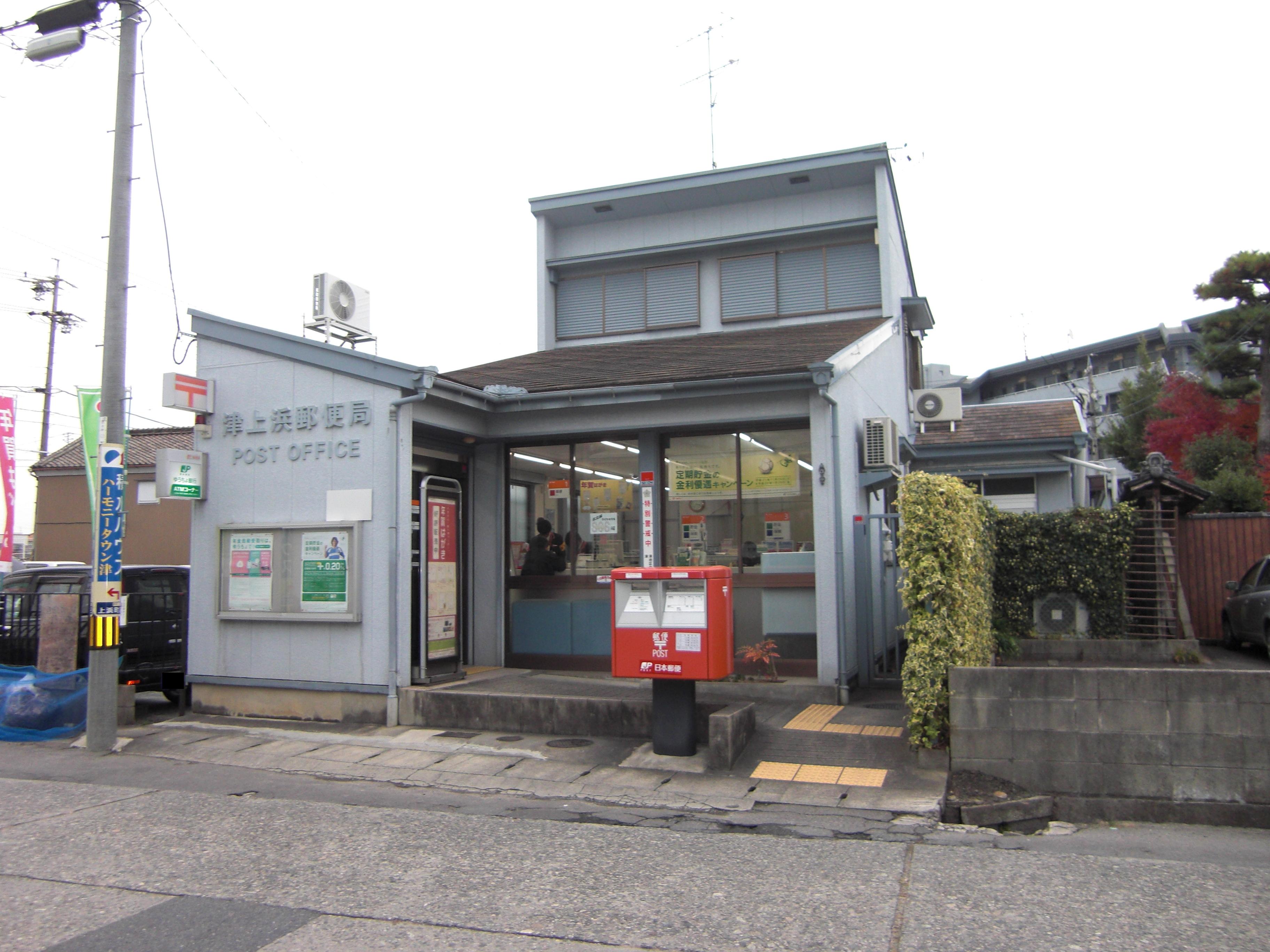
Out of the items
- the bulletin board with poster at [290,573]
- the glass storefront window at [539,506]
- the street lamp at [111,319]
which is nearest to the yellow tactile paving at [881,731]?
the glass storefront window at [539,506]

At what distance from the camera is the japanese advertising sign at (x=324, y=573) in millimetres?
9500

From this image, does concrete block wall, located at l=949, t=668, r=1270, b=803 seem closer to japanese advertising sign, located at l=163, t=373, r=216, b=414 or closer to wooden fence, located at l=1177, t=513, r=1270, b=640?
japanese advertising sign, located at l=163, t=373, r=216, b=414

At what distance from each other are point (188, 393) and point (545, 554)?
4.57 meters

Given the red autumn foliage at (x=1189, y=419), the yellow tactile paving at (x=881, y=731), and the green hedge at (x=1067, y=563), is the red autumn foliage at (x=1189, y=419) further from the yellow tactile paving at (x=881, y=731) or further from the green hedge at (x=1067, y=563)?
the yellow tactile paving at (x=881, y=731)

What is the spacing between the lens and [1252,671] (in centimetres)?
646

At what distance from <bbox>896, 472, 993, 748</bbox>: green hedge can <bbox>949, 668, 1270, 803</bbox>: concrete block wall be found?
0.32 meters

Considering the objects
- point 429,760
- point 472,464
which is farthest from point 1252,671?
point 472,464

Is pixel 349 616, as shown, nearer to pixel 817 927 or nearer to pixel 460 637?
pixel 460 637

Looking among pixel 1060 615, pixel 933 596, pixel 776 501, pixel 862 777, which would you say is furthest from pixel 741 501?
pixel 1060 615

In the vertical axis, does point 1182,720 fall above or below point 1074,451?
below

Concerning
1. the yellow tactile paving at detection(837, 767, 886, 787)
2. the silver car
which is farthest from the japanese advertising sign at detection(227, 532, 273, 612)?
the silver car

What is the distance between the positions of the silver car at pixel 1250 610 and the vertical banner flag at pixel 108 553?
46.8 ft

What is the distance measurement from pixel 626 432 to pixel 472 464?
→ 2.13 m

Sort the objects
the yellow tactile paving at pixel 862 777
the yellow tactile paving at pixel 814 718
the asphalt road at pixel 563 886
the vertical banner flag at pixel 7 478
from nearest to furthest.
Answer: the asphalt road at pixel 563 886 → the yellow tactile paving at pixel 862 777 → the yellow tactile paving at pixel 814 718 → the vertical banner flag at pixel 7 478
